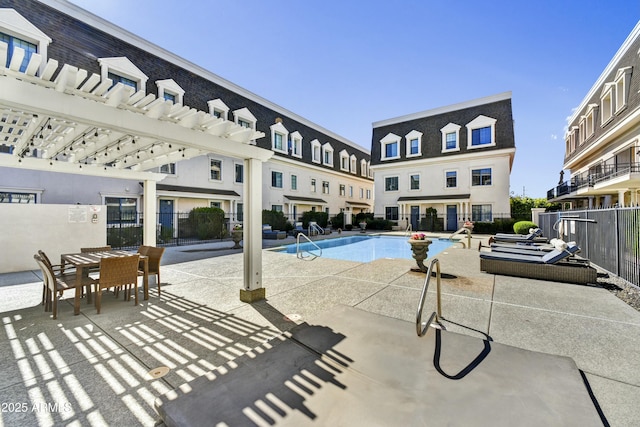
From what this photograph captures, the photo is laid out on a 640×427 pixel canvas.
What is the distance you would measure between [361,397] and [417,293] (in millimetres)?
3575

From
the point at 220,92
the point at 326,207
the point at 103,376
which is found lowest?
the point at 103,376

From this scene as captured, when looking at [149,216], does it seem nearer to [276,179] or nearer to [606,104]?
[276,179]

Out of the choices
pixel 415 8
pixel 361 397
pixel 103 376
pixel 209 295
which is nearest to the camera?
pixel 361 397

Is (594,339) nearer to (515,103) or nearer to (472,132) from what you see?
(472,132)

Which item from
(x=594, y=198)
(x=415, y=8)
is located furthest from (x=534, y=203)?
(x=415, y=8)

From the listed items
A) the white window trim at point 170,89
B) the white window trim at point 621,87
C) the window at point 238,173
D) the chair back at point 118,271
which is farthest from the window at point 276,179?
the white window trim at point 621,87

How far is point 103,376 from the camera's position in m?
2.75

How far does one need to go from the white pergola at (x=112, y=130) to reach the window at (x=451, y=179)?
75.1 feet

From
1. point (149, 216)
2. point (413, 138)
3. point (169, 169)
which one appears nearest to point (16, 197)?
point (169, 169)

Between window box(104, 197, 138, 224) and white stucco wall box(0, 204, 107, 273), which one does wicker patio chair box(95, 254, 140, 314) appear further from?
window box(104, 197, 138, 224)

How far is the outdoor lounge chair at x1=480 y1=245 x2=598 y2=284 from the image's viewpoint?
19.7ft

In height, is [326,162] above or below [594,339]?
above

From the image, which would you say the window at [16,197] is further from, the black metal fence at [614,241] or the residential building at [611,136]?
the residential building at [611,136]

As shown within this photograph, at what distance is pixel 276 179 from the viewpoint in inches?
916
